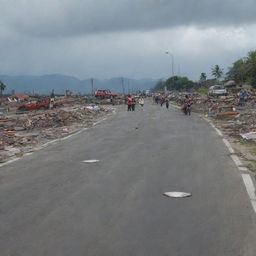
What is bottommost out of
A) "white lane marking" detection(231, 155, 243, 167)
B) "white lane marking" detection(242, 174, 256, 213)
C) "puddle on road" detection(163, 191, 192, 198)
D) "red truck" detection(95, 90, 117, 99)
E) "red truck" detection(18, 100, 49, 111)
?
"red truck" detection(18, 100, 49, 111)

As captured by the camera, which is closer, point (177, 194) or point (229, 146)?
point (177, 194)

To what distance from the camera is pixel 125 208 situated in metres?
7.47

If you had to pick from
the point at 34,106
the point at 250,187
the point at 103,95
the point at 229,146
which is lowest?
the point at 34,106

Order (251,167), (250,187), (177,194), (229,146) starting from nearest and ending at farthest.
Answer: (177,194) → (250,187) → (251,167) → (229,146)

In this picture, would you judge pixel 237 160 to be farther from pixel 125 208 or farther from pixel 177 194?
pixel 125 208

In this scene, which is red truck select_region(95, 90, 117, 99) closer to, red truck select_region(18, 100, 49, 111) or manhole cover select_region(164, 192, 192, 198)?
red truck select_region(18, 100, 49, 111)

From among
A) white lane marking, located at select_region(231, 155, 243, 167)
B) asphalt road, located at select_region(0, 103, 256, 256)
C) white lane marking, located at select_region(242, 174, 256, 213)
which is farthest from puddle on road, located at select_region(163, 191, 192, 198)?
white lane marking, located at select_region(231, 155, 243, 167)

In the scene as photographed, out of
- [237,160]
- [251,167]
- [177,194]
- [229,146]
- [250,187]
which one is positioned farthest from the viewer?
[229,146]

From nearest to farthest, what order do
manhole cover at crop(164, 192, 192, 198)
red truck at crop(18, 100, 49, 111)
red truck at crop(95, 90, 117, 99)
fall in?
manhole cover at crop(164, 192, 192, 198) → red truck at crop(18, 100, 49, 111) → red truck at crop(95, 90, 117, 99)

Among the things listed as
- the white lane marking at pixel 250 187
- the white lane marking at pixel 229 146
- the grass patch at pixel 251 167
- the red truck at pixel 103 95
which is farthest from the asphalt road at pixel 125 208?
the red truck at pixel 103 95

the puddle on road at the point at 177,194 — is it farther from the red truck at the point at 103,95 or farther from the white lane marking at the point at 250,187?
the red truck at the point at 103,95

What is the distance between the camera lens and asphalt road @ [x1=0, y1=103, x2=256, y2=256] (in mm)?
5672

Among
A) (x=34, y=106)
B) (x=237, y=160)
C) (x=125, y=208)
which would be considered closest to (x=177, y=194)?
(x=125, y=208)

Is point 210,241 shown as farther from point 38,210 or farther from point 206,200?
point 38,210
